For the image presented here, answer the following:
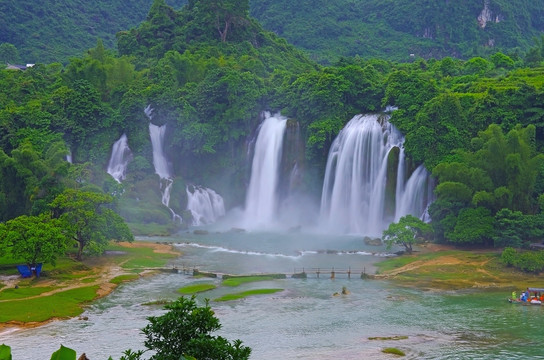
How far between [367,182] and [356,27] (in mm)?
77982

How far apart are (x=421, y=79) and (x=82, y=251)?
109 ft

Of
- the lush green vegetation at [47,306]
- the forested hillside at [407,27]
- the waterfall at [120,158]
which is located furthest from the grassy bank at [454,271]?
the forested hillside at [407,27]

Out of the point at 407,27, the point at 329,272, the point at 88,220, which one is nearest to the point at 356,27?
the point at 407,27

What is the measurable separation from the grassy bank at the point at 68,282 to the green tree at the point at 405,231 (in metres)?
15.0

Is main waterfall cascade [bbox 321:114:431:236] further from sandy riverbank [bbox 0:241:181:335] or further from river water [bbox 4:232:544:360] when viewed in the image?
sandy riverbank [bbox 0:241:181:335]

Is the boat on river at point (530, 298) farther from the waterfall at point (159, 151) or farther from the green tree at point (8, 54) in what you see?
the green tree at point (8, 54)

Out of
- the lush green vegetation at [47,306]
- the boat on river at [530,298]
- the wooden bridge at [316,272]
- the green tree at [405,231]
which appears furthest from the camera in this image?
the green tree at [405,231]

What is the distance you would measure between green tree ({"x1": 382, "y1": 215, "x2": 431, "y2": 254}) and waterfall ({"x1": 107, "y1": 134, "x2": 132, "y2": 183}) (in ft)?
99.0

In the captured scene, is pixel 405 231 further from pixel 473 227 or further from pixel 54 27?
pixel 54 27

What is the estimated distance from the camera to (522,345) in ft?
108

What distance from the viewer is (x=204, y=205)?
71.6 metres

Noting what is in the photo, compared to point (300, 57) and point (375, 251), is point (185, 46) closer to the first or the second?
point (300, 57)

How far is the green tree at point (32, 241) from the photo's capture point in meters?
44.1

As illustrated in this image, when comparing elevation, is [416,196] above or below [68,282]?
above
